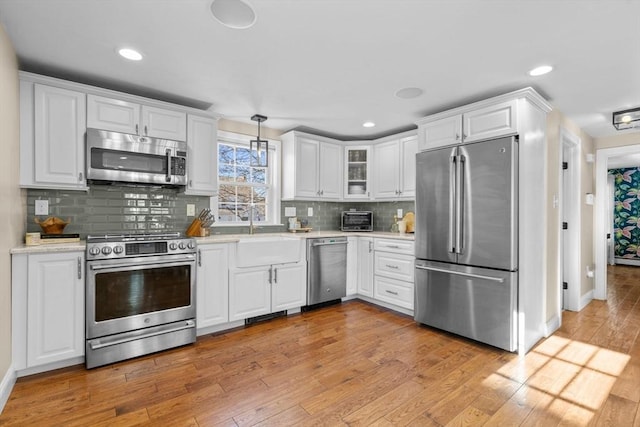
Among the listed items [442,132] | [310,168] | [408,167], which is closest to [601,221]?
[408,167]

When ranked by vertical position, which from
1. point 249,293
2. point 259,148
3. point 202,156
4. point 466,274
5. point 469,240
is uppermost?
point 259,148

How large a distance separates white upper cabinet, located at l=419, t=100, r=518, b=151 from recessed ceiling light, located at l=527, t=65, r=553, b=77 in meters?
0.25

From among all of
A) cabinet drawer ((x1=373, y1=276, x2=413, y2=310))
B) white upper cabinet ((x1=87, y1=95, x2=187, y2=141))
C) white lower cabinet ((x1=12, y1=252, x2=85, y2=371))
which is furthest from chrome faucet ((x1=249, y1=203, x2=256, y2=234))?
white lower cabinet ((x1=12, y1=252, x2=85, y2=371))

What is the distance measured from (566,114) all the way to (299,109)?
9.51 ft

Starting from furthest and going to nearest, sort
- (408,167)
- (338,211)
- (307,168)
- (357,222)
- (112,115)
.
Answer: (338,211), (357,222), (307,168), (408,167), (112,115)

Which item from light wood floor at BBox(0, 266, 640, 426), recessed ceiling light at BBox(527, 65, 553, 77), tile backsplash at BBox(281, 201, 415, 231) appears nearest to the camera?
light wood floor at BBox(0, 266, 640, 426)

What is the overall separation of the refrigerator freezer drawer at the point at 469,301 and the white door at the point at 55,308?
3014mm

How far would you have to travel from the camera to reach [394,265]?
12.3 ft

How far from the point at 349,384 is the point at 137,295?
1824 millimetres

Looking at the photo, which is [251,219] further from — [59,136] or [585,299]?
[585,299]

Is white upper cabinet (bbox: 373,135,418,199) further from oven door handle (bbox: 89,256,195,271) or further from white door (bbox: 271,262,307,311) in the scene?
oven door handle (bbox: 89,256,195,271)

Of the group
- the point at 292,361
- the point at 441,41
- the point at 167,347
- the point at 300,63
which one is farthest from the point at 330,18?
the point at 167,347

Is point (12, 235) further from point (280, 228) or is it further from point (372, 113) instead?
point (372, 113)

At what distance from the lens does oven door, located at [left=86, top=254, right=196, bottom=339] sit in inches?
95.7
